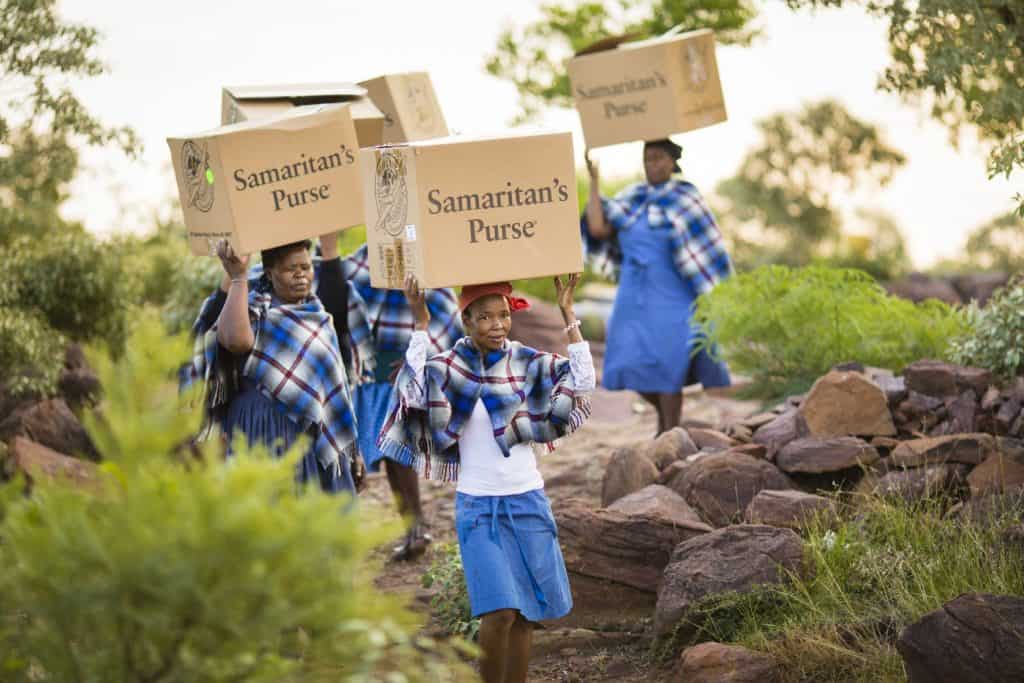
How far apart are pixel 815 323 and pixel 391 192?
4314mm

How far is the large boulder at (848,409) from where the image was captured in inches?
259

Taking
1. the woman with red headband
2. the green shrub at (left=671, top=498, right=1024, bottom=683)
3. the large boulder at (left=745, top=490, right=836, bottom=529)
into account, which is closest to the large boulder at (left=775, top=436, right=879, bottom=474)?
the large boulder at (left=745, top=490, right=836, bottom=529)

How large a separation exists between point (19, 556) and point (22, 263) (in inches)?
279

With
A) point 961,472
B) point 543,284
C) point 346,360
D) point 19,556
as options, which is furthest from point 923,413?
point 543,284

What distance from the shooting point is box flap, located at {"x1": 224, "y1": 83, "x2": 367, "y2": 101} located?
5598 millimetres

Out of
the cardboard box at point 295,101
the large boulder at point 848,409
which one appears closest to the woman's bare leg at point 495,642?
the cardboard box at point 295,101

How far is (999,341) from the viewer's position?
6961mm

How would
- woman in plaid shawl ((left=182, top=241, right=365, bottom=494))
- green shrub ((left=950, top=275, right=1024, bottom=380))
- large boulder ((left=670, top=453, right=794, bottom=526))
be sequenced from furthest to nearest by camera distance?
1. green shrub ((left=950, top=275, right=1024, bottom=380))
2. large boulder ((left=670, top=453, right=794, bottom=526))
3. woman in plaid shawl ((left=182, top=241, right=365, bottom=494))

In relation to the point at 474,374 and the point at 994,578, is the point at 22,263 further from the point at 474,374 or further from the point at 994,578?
the point at 994,578

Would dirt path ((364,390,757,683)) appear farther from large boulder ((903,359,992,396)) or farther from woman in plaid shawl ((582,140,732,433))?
large boulder ((903,359,992,396))

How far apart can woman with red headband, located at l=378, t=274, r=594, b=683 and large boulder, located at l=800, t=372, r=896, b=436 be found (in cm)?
247

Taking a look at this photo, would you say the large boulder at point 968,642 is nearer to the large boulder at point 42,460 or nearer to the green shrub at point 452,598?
the green shrub at point 452,598

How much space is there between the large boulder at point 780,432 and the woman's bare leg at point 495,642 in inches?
105

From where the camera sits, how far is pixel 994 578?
475cm
